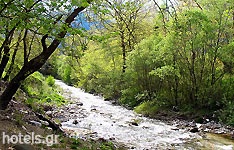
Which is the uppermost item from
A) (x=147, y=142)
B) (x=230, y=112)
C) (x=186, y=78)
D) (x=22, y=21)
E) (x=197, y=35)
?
(x=197, y=35)

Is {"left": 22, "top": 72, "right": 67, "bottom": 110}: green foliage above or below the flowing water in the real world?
above

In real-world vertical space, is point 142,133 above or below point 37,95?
below

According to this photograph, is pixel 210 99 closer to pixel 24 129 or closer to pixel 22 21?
pixel 24 129

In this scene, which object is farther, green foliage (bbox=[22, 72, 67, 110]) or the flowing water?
green foliage (bbox=[22, 72, 67, 110])

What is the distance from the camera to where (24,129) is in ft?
18.1

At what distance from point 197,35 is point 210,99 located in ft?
11.6

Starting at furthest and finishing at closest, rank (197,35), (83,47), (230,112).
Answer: (197,35) < (230,112) < (83,47)

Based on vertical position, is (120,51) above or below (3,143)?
above

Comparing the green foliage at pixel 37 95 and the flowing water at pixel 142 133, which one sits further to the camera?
the green foliage at pixel 37 95

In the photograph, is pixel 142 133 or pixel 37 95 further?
pixel 37 95

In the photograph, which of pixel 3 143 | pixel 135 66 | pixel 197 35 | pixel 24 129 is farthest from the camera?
pixel 135 66

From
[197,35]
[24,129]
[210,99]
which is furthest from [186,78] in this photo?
[24,129]

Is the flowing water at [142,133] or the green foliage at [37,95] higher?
the green foliage at [37,95]

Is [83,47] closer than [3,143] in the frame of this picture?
No
